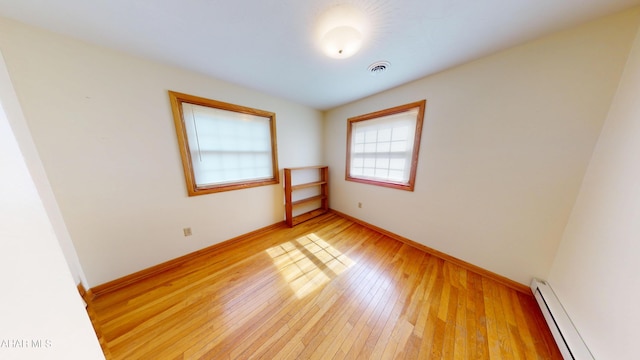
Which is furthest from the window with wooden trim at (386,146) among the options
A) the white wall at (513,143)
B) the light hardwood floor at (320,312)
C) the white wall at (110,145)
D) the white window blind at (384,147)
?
the white wall at (110,145)

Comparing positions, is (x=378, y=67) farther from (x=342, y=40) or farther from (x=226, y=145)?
(x=226, y=145)

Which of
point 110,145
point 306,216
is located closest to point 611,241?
point 306,216

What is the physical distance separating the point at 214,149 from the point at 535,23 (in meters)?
3.04

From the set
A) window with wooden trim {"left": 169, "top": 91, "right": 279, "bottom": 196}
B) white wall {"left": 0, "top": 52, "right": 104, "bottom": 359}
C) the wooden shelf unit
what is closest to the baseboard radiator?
white wall {"left": 0, "top": 52, "right": 104, "bottom": 359}

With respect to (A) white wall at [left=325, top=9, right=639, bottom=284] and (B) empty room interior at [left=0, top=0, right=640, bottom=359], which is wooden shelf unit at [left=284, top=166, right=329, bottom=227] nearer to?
(B) empty room interior at [left=0, top=0, right=640, bottom=359]

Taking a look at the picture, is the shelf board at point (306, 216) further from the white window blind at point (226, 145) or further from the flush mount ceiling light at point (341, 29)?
the flush mount ceiling light at point (341, 29)

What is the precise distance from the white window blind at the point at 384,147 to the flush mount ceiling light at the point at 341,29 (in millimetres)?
1220

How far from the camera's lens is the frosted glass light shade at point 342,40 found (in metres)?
1.17

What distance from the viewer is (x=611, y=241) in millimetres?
979

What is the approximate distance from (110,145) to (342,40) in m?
2.14

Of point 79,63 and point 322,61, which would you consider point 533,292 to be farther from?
point 79,63

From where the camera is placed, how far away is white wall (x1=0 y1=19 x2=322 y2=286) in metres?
1.20

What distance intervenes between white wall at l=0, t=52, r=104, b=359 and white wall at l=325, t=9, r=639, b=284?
8.36 ft

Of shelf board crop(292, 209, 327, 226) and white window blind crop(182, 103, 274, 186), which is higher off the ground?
white window blind crop(182, 103, 274, 186)
